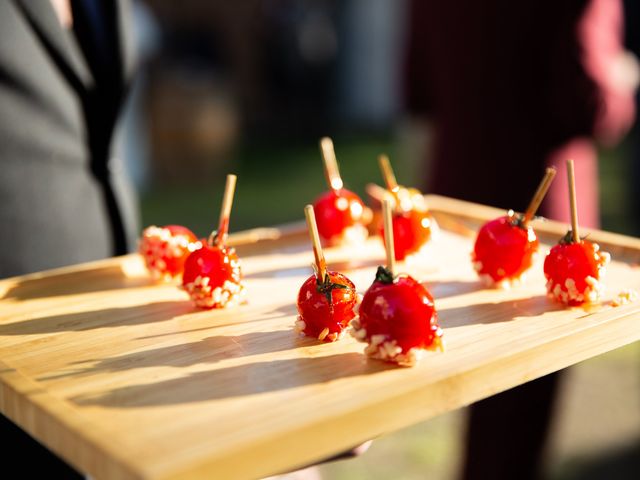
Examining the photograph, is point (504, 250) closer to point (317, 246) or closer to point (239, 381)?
point (317, 246)

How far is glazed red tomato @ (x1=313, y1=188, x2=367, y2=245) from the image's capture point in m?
1.33

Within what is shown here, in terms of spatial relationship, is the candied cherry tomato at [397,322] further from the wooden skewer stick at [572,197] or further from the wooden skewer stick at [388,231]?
the wooden skewer stick at [572,197]

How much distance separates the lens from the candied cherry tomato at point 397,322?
2.84 feet

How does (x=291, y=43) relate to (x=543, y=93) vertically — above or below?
above

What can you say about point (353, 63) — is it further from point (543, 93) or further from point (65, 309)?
point (65, 309)

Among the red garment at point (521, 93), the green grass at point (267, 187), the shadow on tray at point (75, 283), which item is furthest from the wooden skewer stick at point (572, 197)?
the green grass at point (267, 187)

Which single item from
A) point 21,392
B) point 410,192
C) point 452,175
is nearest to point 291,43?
point 452,175

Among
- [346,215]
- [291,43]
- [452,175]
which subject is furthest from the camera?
[291,43]

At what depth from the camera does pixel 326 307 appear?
0.95 m

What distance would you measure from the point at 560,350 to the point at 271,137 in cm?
687

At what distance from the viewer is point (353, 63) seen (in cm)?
794

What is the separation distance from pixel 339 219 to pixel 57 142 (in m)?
0.48

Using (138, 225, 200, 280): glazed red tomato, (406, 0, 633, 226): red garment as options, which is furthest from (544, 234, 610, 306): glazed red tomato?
(406, 0, 633, 226): red garment

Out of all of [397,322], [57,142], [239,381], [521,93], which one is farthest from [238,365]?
[521,93]
